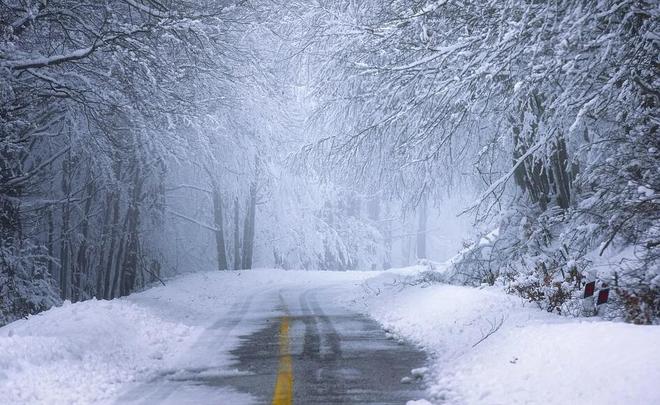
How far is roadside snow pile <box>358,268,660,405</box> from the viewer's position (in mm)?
5281

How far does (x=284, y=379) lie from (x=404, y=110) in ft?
16.2

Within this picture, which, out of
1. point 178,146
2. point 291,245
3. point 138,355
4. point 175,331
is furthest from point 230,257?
point 138,355

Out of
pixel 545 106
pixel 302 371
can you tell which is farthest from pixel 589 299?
pixel 302 371

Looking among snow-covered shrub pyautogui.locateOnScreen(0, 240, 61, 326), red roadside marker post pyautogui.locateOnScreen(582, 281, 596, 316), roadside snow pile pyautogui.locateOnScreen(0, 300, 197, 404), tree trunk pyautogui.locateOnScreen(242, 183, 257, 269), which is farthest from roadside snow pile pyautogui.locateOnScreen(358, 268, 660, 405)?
tree trunk pyautogui.locateOnScreen(242, 183, 257, 269)

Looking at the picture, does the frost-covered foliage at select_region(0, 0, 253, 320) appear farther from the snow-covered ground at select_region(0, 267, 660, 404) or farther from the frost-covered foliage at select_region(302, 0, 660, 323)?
the snow-covered ground at select_region(0, 267, 660, 404)

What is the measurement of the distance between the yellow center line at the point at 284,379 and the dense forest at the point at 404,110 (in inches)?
136

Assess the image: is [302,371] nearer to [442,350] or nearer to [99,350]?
[442,350]

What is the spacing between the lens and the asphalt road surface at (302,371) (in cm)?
675

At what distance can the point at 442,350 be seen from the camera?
907cm

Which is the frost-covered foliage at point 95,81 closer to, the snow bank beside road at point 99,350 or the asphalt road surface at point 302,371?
the snow bank beside road at point 99,350

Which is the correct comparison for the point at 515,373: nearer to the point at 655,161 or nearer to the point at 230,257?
the point at 655,161

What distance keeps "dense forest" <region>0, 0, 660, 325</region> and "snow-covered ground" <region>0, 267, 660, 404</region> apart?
1275 mm

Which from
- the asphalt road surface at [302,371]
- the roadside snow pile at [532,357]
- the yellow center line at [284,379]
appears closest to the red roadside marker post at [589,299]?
the roadside snow pile at [532,357]

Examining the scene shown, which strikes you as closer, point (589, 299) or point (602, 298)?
point (602, 298)
